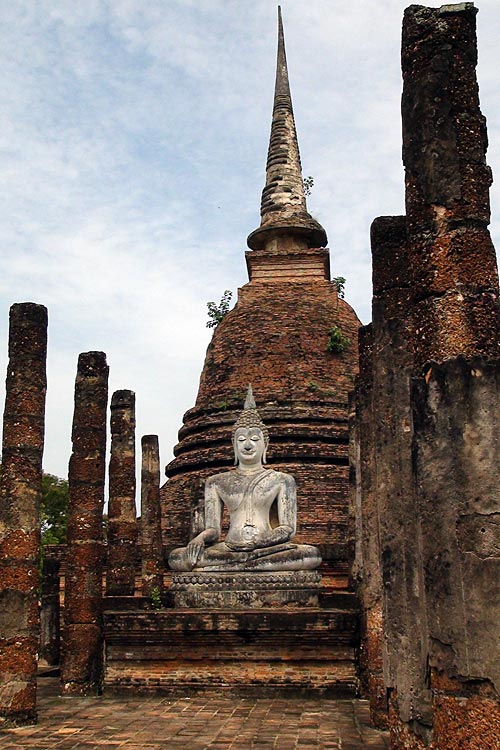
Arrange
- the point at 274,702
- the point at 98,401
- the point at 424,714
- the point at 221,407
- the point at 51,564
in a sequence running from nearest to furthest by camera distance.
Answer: the point at 424,714
the point at 274,702
the point at 98,401
the point at 51,564
the point at 221,407

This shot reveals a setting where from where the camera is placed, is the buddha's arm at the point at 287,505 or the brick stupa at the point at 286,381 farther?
the brick stupa at the point at 286,381

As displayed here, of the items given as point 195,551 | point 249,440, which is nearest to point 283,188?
point 249,440

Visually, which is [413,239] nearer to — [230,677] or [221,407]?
[230,677]

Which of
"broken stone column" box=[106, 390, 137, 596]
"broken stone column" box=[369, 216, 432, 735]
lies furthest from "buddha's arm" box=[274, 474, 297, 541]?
"broken stone column" box=[369, 216, 432, 735]

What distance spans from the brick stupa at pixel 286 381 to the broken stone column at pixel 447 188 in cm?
981

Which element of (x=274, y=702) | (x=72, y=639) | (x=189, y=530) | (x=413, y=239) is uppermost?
(x=413, y=239)

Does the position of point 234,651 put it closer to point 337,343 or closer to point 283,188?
point 337,343

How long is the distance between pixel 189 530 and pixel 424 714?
434 inches

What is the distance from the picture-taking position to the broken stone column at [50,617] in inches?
588

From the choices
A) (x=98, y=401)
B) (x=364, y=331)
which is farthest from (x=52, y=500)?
(x=364, y=331)

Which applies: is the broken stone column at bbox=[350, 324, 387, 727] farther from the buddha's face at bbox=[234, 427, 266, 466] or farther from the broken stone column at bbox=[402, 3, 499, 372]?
the buddha's face at bbox=[234, 427, 266, 466]

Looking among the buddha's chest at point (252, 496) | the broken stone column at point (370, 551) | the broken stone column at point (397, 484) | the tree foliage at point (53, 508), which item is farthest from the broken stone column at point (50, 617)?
the tree foliage at point (53, 508)

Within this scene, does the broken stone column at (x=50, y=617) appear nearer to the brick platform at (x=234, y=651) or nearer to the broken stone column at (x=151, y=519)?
the broken stone column at (x=151, y=519)

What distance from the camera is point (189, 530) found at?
15523mm
